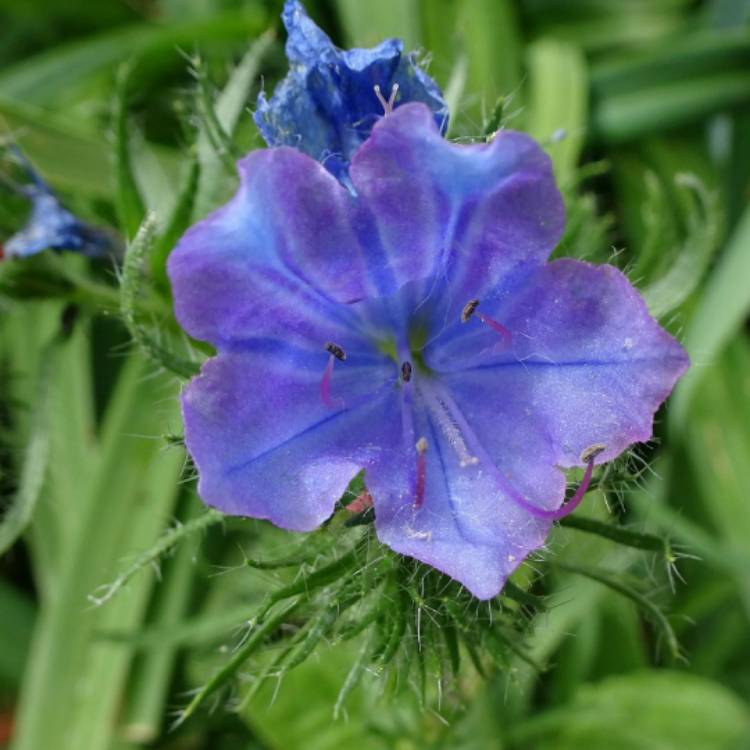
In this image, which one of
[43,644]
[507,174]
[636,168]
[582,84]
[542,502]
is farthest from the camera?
[636,168]

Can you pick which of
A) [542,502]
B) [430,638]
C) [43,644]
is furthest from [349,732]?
[542,502]

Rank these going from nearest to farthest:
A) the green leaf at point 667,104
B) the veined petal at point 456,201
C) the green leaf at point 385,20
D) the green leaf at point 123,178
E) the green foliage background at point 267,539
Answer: the veined petal at point 456,201, the green leaf at point 123,178, the green foliage background at point 267,539, the green leaf at point 385,20, the green leaf at point 667,104

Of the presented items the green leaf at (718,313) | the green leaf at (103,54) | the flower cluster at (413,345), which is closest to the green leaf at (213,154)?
the flower cluster at (413,345)

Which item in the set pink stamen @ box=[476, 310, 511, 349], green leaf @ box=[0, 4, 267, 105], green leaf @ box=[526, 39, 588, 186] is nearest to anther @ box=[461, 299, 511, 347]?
pink stamen @ box=[476, 310, 511, 349]

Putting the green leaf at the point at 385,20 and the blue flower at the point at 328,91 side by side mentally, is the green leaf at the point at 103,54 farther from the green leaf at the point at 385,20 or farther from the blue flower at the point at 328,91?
the blue flower at the point at 328,91

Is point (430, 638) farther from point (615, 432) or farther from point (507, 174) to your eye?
point (507, 174)

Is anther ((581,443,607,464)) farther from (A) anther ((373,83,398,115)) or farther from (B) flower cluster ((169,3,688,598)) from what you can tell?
(A) anther ((373,83,398,115))

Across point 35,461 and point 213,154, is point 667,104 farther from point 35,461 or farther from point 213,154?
point 35,461
